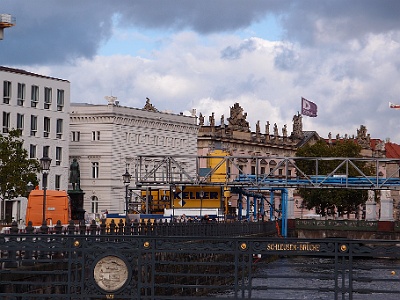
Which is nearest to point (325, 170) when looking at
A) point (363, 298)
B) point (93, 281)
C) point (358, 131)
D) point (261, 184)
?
point (358, 131)

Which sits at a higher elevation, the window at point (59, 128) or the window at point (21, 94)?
the window at point (21, 94)

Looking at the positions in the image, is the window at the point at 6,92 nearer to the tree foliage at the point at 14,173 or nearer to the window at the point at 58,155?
the window at the point at 58,155

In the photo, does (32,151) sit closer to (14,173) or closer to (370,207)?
(14,173)

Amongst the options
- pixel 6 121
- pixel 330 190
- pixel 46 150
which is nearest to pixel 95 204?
pixel 46 150

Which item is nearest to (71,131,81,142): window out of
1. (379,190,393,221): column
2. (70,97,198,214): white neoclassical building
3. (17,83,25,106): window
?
(70,97,198,214): white neoclassical building

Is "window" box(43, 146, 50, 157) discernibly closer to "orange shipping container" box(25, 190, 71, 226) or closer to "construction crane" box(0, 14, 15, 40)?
"construction crane" box(0, 14, 15, 40)

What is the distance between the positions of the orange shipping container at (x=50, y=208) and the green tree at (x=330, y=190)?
288 ft

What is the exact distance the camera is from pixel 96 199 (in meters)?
117

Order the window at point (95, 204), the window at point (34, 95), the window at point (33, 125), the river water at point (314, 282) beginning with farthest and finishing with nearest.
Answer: the window at point (95, 204), the window at point (34, 95), the window at point (33, 125), the river water at point (314, 282)

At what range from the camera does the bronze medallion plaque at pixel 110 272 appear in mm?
17375

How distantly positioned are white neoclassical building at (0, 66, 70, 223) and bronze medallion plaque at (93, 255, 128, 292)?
272 feet

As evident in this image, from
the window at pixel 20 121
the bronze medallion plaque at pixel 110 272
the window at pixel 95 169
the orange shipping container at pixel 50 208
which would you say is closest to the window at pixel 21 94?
the window at pixel 20 121

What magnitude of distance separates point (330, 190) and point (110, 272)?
136 metres

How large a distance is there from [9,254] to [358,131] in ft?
551
